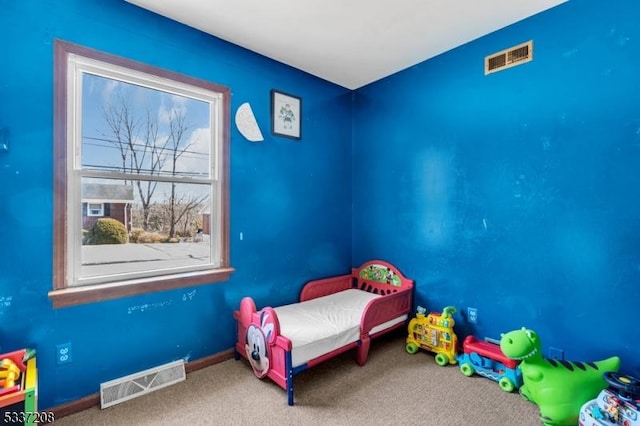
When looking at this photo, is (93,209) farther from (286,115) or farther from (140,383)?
(286,115)

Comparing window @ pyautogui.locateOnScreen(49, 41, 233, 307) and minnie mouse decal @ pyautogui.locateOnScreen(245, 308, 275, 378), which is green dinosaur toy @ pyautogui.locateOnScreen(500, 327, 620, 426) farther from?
window @ pyautogui.locateOnScreen(49, 41, 233, 307)

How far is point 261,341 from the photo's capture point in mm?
2197

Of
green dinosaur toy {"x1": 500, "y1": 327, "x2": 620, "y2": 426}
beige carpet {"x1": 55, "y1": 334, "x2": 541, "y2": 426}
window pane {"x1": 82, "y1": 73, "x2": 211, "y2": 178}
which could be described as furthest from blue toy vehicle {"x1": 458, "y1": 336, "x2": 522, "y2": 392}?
window pane {"x1": 82, "y1": 73, "x2": 211, "y2": 178}

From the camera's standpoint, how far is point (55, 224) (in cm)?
185

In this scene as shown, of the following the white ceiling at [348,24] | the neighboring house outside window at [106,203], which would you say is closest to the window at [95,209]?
the neighboring house outside window at [106,203]

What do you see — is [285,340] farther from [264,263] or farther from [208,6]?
[208,6]

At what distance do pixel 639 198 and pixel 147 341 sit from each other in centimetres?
329

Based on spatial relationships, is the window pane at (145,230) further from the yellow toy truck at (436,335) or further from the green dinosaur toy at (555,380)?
the green dinosaur toy at (555,380)

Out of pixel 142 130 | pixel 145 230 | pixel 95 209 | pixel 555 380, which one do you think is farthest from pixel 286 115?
pixel 555 380

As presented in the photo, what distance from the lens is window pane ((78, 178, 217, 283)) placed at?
205cm

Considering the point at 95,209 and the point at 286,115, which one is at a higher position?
the point at 286,115

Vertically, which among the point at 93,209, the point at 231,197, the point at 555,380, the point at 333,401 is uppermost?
the point at 231,197

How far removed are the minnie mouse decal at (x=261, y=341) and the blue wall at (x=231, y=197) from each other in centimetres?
35

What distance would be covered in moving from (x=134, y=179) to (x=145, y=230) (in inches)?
14.8
